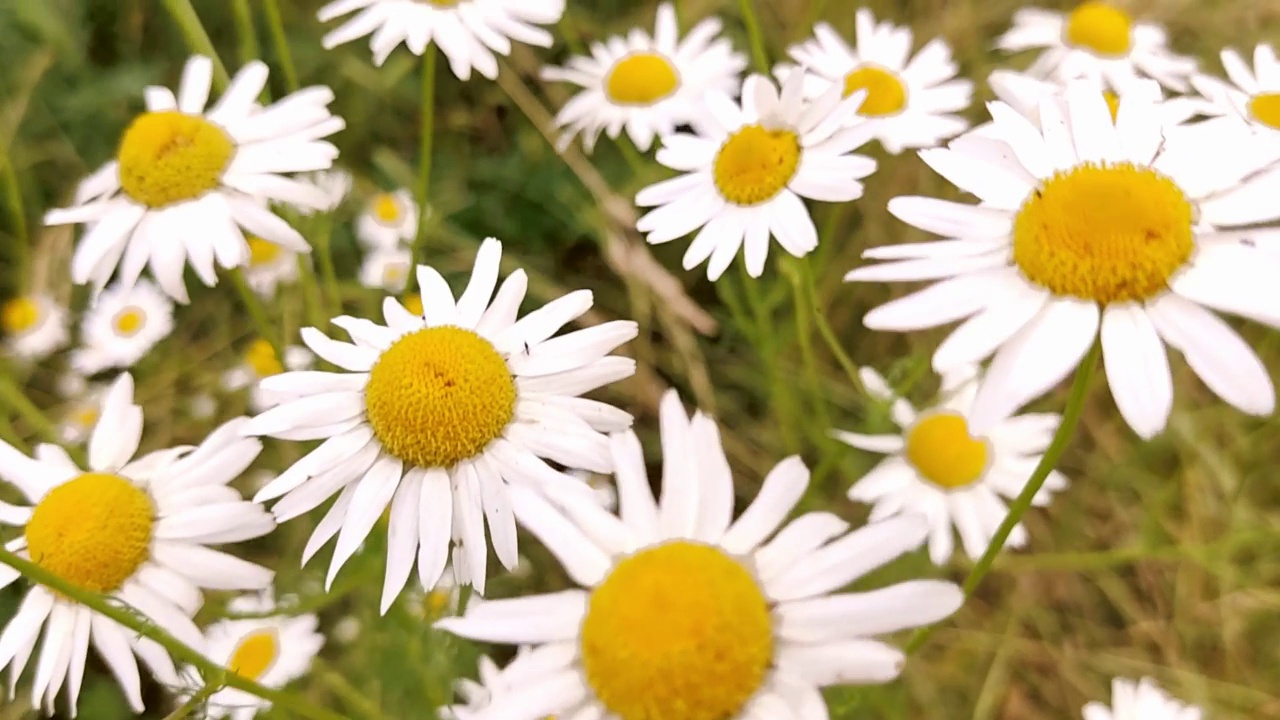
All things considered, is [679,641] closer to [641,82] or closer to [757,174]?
[757,174]

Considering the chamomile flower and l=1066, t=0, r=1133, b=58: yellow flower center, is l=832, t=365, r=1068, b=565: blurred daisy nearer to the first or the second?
the chamomile flower

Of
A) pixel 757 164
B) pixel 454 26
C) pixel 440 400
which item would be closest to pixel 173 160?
pixel 454 26

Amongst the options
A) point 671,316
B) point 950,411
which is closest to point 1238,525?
point 950,411

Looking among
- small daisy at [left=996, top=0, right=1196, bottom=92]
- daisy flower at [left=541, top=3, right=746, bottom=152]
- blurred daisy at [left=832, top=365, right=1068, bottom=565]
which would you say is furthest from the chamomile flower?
small daisy at [left=996, top=0, right=1196, bottom=92]

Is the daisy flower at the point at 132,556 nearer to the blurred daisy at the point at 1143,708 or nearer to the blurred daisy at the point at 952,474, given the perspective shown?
the blurred daisy at the point at 952,474

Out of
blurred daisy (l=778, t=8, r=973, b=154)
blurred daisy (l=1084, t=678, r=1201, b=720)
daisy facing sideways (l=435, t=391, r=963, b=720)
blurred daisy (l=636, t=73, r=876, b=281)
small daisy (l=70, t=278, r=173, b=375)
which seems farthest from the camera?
small daisy (l=70, t=278, r=173, b=375)

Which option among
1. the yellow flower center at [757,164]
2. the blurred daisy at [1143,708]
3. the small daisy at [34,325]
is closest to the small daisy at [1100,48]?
the yellow flower center at [757,164]

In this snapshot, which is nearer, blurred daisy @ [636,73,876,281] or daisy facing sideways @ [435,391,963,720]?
daisy facing sideways @ [435,391,963,720]
